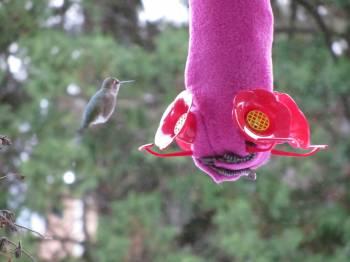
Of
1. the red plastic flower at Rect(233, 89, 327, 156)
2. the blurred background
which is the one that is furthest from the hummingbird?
the blurred background

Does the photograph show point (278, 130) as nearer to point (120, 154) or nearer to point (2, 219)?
point (2, 219)

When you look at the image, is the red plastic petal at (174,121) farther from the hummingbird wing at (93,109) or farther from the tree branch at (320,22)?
the tree branch at (320,22)

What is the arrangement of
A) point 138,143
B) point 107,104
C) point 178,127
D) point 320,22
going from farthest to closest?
point 138,143 → point 320,22 → point 107,104 → point 178,127

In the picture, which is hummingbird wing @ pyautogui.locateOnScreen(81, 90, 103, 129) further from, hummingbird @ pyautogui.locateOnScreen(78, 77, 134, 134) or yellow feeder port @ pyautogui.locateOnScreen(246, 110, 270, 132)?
yellow feeder port @ pyautogui.locateOnScreen(246, 110, 270, 132)

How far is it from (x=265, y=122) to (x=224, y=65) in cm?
13

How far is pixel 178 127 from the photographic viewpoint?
129 centimetres

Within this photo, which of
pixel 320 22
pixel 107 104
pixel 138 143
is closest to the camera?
pixel 107 104

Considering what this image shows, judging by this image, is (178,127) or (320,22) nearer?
(178,127)

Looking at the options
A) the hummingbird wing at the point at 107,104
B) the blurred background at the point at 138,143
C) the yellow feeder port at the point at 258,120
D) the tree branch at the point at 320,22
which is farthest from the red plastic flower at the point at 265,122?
the tree branch at the point at 320,22

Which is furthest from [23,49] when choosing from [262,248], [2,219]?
[2,219]

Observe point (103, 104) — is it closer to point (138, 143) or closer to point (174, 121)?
point (174, 121)

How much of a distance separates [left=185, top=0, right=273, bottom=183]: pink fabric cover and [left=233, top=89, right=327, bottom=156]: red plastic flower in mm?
36

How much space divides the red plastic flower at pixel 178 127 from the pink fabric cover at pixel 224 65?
2 cm

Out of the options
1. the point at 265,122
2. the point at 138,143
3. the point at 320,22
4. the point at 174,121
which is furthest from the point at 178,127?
the point at 138,143
